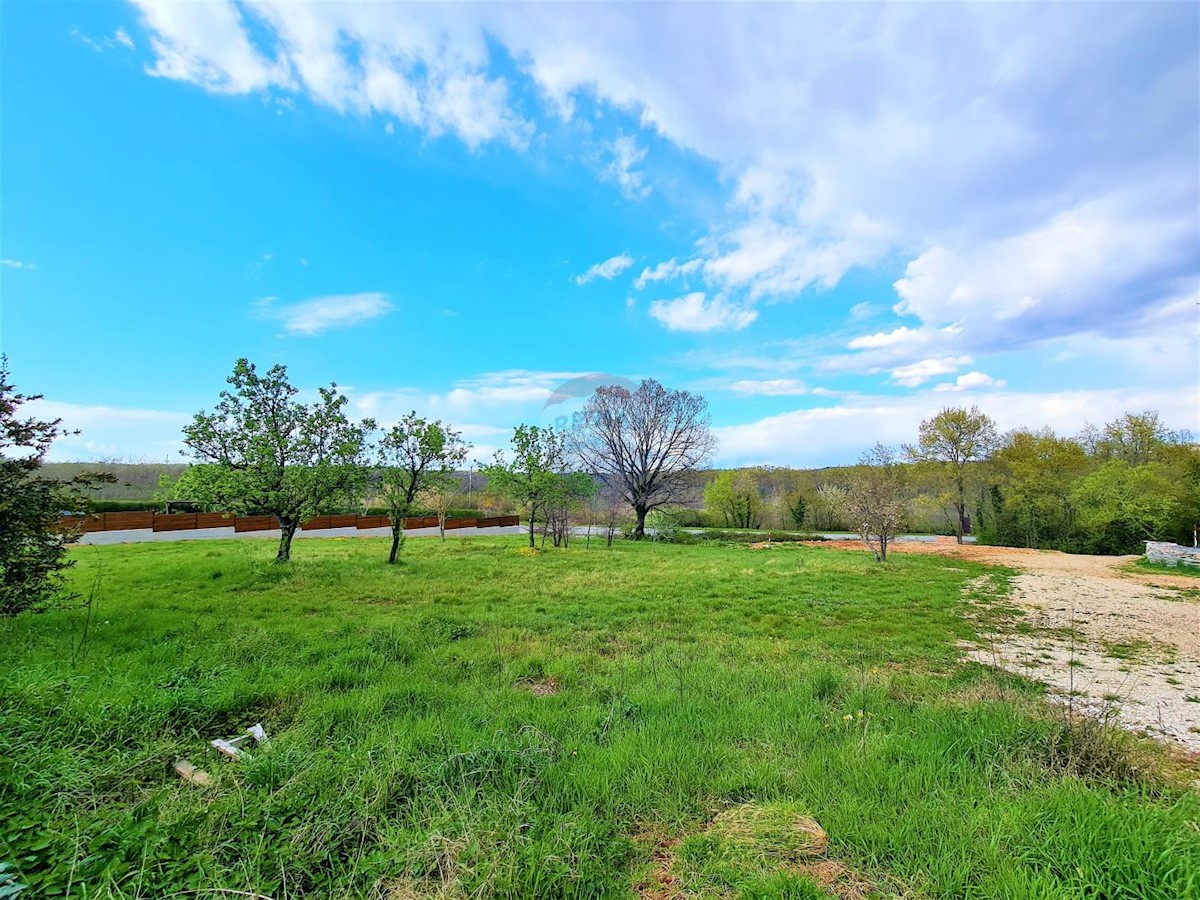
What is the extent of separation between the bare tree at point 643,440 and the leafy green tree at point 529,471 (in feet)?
30.4

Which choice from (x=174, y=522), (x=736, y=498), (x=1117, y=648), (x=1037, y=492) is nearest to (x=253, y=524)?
(x=174, y=522)

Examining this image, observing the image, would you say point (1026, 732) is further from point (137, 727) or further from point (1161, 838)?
point (137, 727)

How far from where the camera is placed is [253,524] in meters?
22.9

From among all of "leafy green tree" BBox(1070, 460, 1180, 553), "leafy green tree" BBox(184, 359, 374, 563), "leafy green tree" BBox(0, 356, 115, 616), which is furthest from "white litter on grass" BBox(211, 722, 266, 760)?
"leafy green tree" BBox(1070, 460, 1180, 553)

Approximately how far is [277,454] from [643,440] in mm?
20288

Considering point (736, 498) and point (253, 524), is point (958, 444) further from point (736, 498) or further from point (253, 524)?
point (253, 524)

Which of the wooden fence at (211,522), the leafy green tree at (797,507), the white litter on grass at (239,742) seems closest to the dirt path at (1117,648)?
the white litter on grass at (239,742)

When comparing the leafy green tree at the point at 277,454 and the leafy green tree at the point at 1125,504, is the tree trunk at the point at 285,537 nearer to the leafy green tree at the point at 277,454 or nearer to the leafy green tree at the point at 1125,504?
the leafy green tree at the point at 277,454

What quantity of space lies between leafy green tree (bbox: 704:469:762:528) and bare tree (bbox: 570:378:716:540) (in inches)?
387

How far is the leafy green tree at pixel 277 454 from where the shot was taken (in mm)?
10812

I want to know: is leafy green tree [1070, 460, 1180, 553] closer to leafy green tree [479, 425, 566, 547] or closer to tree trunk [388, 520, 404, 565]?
leafy green tree [479, 425, 566, 547]

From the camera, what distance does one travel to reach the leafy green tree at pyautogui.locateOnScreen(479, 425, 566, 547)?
60.8 feet

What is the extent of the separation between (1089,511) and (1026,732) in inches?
1031

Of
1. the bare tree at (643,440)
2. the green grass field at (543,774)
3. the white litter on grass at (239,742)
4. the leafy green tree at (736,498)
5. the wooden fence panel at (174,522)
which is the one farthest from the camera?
the leafy green tree at (736,498)
